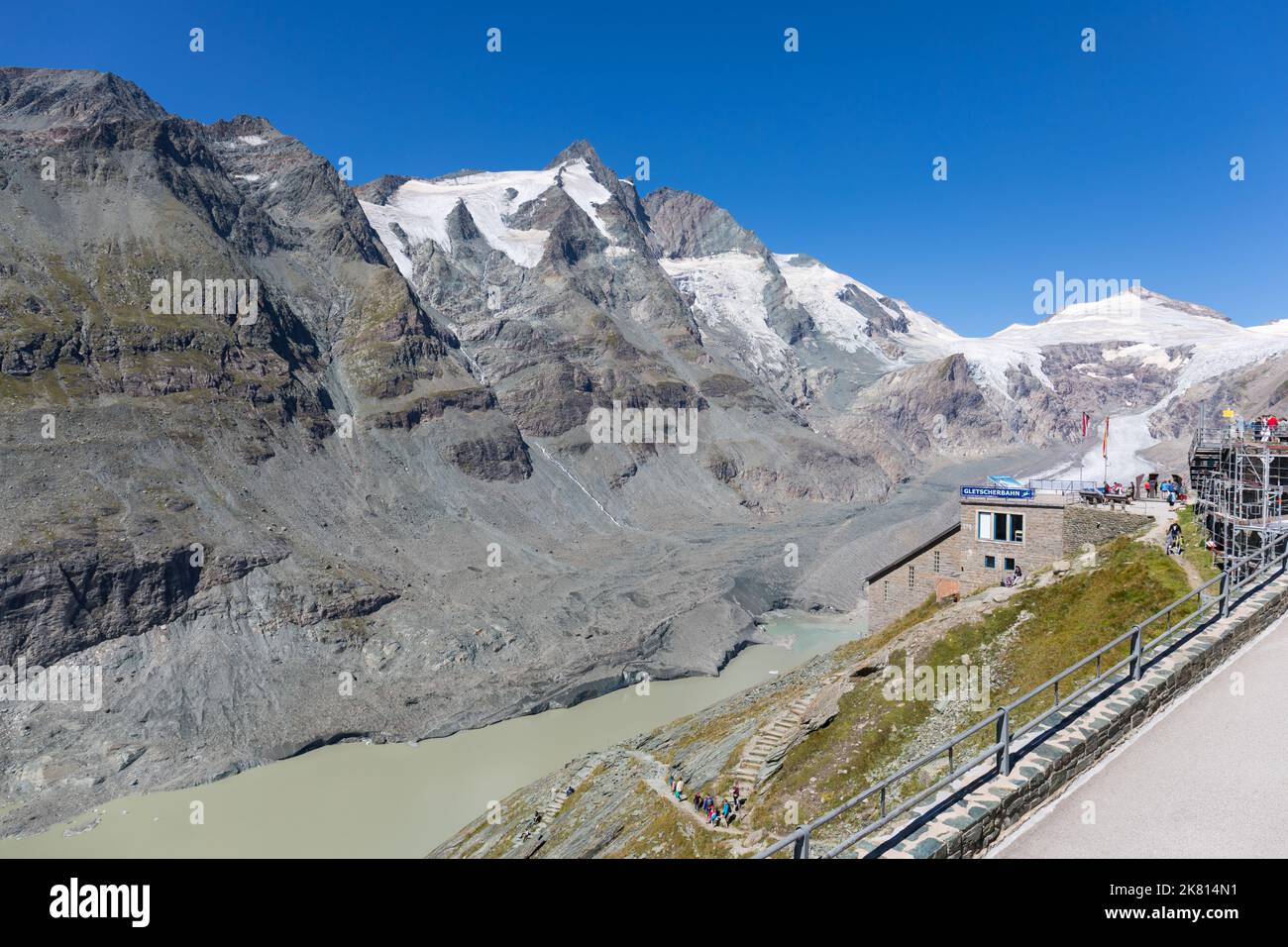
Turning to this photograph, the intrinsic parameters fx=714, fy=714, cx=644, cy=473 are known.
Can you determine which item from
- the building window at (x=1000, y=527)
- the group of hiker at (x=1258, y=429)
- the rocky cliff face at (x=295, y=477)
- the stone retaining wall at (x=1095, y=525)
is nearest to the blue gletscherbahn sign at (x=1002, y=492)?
the building window at (x=1000, y=527)

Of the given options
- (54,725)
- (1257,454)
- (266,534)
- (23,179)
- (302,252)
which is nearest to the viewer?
(1257,454)

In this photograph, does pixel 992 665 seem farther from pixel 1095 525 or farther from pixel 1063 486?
pixel 1063 486

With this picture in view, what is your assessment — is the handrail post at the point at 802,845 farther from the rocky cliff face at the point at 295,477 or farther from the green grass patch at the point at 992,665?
the rocky cliff face at the point at 295,477

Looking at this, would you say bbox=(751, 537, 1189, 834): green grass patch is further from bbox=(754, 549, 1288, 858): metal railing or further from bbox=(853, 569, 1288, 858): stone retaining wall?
bbox=(853, 569, 1288, 858): stone retaining wall

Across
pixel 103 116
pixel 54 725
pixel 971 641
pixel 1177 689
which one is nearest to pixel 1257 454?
pixel 971 641

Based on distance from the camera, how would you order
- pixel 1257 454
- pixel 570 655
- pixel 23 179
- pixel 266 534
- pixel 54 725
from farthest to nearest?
pixel 23 179 → pixel 266 534 → pixel 570 655 → pixel 54 725 → pixel 1257 454

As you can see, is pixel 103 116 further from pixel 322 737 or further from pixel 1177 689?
pixel 1177 689

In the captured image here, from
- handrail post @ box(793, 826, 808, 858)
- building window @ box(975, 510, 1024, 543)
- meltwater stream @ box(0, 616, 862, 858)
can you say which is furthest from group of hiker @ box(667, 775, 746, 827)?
meltwater stream @ box(0, 616, 862, 858)
